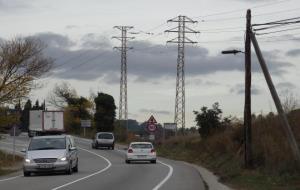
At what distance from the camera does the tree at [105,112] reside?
108m

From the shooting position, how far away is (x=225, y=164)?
41531 millimetres

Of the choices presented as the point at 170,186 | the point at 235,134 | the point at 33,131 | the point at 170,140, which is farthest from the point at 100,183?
the point at 33,131

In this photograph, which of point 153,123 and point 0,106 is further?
point 153,123

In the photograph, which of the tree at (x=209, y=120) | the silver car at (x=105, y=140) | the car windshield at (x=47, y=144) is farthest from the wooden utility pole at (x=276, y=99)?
the silver car at (x=105, y=140)

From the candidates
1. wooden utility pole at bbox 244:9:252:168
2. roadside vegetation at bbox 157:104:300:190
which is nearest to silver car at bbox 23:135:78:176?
roadside vegetation at bbox 157:104:300:190

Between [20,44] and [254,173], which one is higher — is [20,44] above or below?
above

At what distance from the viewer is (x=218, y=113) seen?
59.0 m

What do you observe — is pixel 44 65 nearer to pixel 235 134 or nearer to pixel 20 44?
pixel 20 44

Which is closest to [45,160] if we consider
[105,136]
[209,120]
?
[209,120]

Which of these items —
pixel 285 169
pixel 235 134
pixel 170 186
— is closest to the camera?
pixel 170 186

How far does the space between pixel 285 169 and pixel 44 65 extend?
2771cm

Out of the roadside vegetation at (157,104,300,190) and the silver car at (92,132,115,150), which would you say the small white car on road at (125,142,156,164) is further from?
the silver car at (92,132,115,150)

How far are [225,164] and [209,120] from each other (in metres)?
16.9

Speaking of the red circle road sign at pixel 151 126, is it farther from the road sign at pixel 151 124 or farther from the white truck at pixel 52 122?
the white truck at pixel 52 122
